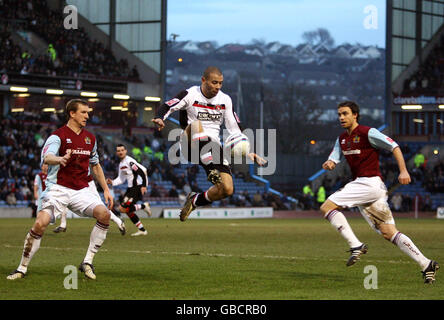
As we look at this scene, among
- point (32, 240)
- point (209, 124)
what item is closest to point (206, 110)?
point (209, 124)

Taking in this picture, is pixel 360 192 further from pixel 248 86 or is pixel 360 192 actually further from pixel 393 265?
pixel 248 86

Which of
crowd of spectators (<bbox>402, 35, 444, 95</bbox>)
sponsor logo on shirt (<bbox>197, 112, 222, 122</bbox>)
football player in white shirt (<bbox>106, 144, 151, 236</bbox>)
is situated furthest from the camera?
crowd of spectators (<bbox>402, 35, 444, 95</bbox>)

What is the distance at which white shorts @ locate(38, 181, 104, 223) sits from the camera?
11.1 m

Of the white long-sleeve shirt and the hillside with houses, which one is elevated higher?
the hillside with houses

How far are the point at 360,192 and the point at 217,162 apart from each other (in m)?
2.43

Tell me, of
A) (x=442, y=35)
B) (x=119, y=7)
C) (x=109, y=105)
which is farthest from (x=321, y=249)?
(x=442, y=35)

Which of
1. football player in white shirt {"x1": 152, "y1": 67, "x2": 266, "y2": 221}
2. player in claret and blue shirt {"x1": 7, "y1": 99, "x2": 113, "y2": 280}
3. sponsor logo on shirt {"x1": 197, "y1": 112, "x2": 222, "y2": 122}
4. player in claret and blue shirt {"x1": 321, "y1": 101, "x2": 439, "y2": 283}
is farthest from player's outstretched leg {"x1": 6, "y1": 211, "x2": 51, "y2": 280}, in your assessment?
player in claret and blue shirt {"x1": 321, "y1": 101, "x2": 439, "y2": 283}

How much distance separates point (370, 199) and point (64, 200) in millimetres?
4488

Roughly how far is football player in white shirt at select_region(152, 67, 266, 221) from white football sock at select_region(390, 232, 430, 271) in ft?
7.73

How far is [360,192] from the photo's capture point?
37.1 ft

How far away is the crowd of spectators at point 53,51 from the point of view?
47.1 m

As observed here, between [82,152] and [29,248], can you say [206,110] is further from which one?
[29,248]

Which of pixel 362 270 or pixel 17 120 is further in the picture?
pixel 17 120

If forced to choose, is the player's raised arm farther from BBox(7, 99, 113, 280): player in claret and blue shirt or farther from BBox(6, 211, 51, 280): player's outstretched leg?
BBox(6, 211, 51, 280): player's outstretched leg
